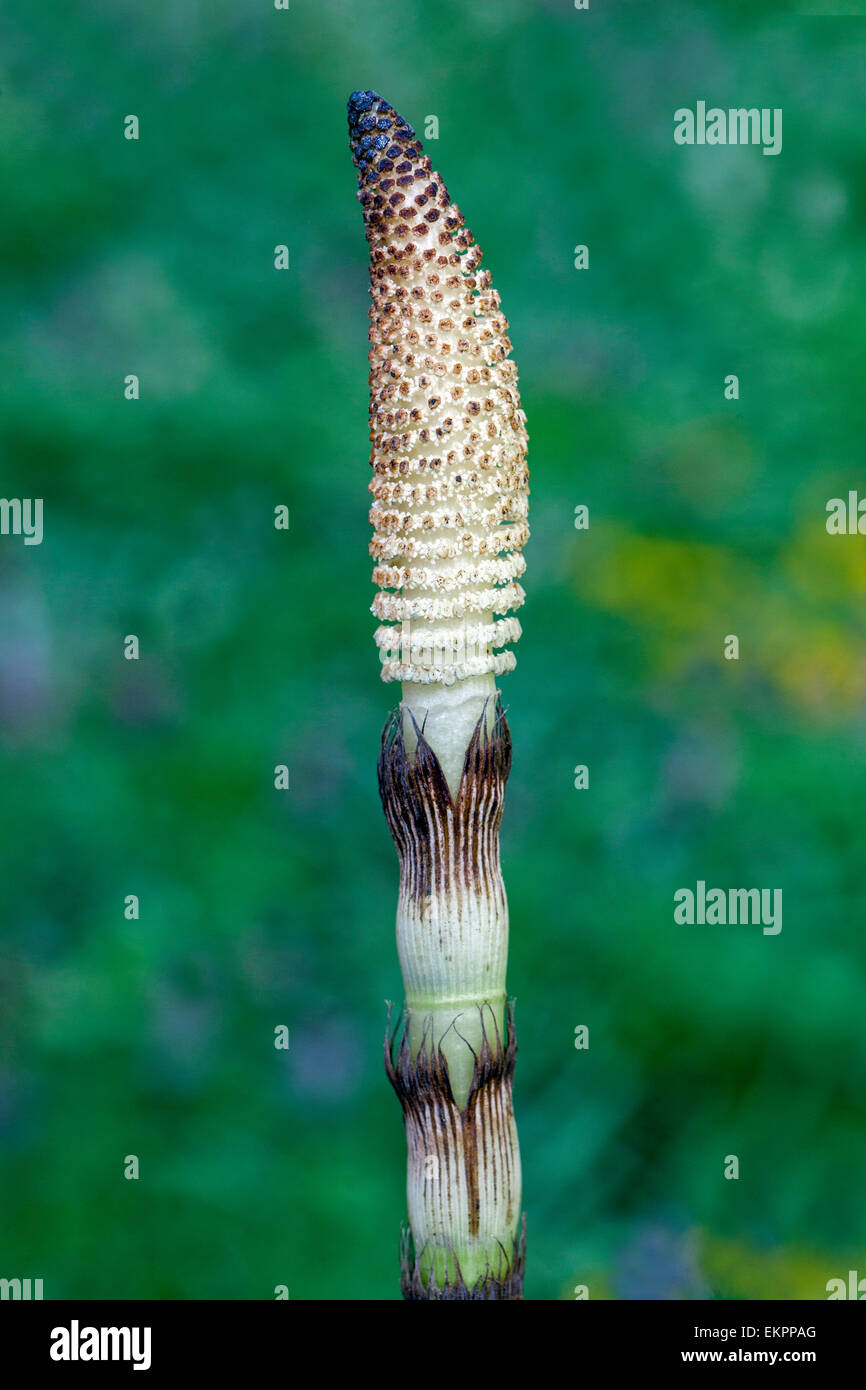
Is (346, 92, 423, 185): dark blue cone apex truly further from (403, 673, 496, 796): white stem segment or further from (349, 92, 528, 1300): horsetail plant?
(403, 673, 496, 796): white stem segment

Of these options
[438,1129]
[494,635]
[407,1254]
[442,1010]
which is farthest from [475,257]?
[407,1254]

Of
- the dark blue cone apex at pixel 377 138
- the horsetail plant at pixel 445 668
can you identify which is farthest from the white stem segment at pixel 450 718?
the dark blue cone apex at pixel 377 138

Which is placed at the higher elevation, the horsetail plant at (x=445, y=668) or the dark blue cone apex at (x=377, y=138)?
the dark blue cone apex at (x=377, y=138)

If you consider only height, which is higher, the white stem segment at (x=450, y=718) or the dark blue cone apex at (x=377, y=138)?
the dark blue cone apex at (x=377, y=138)

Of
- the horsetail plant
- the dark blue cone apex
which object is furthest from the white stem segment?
the dark blue cone apex

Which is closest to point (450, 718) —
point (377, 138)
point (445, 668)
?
point (445, 668)

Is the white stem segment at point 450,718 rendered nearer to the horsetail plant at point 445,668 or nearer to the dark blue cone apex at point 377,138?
the horsetail plant at point 445,668

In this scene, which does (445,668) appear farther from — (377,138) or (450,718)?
(377,138)
